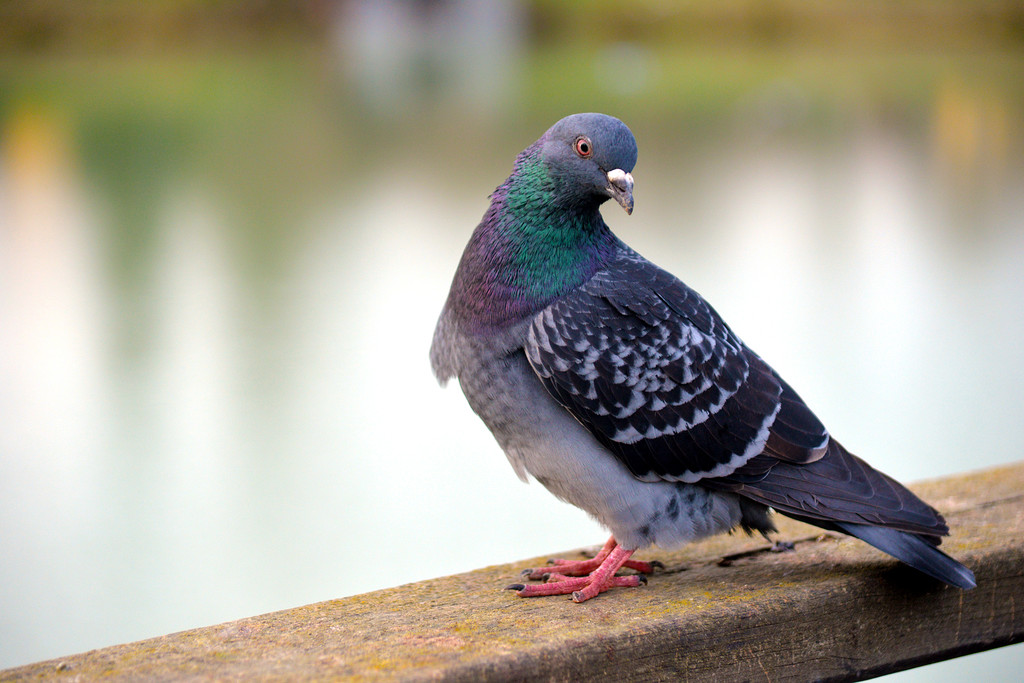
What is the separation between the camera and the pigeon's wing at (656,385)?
2.41 metres

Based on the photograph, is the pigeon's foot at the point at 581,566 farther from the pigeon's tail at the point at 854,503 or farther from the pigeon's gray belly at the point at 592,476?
the pigeon's tail at the point at 854,503

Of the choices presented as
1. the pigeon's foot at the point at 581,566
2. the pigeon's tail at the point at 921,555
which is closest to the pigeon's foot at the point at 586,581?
the pigeon's foot at the point at 581,566

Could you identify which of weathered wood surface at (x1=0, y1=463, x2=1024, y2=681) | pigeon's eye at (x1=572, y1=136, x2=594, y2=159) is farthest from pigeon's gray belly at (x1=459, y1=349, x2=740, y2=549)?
pigeon's eye at (x1=572, y1=136, x2=594, y2=159)

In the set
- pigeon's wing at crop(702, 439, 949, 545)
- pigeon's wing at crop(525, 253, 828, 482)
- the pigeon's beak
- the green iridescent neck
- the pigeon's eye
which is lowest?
pigeon's wing at crop(702, 439, 949, 545)

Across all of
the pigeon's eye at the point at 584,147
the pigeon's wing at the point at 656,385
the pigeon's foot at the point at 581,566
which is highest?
the pigeon's eye at the point at 584,147

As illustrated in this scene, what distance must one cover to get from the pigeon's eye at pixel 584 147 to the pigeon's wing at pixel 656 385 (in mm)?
333

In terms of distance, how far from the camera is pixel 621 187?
2320 mm

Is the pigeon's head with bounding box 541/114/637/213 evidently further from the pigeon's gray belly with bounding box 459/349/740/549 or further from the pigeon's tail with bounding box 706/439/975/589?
the pigeon's tail with bounding box 706/439/975/589

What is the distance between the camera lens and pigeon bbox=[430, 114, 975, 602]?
2.40m

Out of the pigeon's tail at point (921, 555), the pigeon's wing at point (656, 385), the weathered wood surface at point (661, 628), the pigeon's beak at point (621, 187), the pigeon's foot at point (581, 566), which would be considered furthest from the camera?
the pigeon's foot at point (581, 566)

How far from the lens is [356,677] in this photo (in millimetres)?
1741

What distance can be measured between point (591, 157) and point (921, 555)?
120 centimetres

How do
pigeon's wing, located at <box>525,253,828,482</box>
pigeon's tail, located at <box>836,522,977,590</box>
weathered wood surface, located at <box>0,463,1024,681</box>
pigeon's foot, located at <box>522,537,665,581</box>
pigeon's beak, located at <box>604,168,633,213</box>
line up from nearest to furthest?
weathered wood surface, located at <box>0,463,1024,681</box> → pigeon's tail, located at <box>836,522,977,590</box> → pigeon's beak, located at <box>604,168,633,213</box> → pigeon's wing, located at <box>525,253,828,482</box> → pigeon's foot, located at <box>522,537,665,581</box>

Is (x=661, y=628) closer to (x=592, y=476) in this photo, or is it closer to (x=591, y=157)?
(x=592, y=476)
